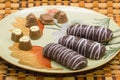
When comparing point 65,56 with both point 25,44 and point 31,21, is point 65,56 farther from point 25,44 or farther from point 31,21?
Result: point 31,21

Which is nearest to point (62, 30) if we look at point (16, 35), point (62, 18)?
point (62, 18)

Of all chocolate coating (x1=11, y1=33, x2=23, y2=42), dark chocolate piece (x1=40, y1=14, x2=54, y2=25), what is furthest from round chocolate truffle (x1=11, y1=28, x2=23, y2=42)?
dark chocolate piece (x1=40, y1=14, x2=54, y2=25)

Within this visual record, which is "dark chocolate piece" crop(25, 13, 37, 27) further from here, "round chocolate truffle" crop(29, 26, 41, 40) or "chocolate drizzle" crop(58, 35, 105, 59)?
"chocolate drizzle" crop(58, 35, 105, 59)

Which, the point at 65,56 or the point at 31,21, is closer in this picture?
the point at 65,56

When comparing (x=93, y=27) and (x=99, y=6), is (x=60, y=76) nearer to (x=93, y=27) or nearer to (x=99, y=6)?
(x=93, y=27)

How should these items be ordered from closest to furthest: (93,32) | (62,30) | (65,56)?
1. (65,56)
2. (93,32)
3. (62,30)

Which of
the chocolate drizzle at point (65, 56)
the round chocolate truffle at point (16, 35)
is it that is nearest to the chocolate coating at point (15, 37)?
the round chocolate truffle at point (16, 35)
